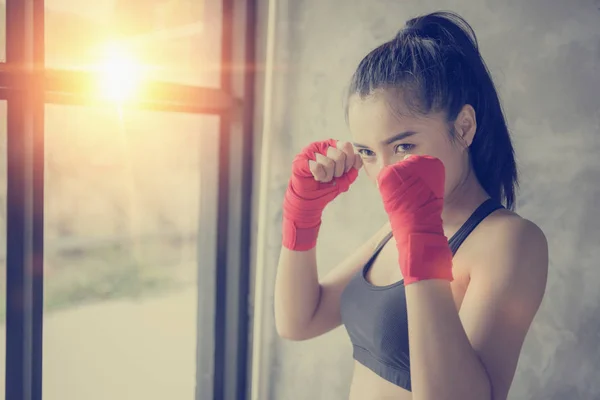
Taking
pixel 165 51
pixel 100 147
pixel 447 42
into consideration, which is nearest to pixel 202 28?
pixel 165 51

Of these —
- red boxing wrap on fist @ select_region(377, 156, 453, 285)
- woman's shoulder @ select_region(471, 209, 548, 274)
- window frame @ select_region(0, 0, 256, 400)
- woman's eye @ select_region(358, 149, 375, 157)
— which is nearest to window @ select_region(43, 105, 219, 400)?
window frame @ select_region(0, 0, 256, 400)

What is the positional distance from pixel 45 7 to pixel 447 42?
0.98 metres

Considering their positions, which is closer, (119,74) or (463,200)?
(463,200)

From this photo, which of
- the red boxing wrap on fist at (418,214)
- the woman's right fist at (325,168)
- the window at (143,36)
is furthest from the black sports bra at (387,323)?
the window at (143,36)

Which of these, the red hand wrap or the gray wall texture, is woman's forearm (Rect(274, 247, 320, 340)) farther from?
the gray wall texture

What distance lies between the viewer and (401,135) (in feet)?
2.83

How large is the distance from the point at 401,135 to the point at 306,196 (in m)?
0.29

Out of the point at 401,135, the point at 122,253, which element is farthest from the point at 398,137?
the point at 122,253

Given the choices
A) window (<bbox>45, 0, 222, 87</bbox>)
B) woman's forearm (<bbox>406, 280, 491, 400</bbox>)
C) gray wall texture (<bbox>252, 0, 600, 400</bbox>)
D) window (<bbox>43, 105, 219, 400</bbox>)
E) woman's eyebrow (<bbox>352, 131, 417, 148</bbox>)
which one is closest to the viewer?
woman's forearm (<bbox>406, 280, 491, 400</bbox>)

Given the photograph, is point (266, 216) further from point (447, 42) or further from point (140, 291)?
point (447, 42)

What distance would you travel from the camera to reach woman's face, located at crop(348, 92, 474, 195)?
87 cm

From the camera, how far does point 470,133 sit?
2.96ft

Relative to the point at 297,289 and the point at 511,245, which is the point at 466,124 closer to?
the point at 511,245

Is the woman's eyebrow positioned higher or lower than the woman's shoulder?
higher
